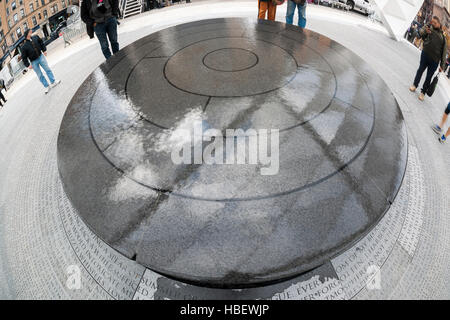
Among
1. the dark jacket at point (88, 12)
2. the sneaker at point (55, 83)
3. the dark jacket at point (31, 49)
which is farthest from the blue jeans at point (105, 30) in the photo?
the sneaker at point (55, 83)

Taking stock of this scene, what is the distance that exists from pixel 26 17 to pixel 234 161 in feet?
150

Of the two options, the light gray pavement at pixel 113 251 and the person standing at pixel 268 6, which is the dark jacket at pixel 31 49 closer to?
the light gray pavement at pixel 113 251

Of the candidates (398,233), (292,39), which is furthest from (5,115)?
(398,233)

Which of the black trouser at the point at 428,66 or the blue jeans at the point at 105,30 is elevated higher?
the blue jeans at the point at 105,30

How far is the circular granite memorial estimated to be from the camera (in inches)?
106

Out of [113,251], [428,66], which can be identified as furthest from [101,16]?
[428,66]

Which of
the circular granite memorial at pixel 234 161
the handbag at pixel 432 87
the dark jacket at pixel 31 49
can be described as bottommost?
the handbag at pixel 432 87

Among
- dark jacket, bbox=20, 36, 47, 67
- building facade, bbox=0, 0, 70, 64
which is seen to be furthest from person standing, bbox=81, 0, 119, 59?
building facade, bbox=0, 0, 70, 64

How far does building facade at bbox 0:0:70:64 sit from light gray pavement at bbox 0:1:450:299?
83.7ft

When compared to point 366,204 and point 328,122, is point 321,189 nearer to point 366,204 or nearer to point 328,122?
point 366,204

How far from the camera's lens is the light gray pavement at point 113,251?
3125 mm

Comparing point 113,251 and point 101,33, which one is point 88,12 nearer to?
point 101,33

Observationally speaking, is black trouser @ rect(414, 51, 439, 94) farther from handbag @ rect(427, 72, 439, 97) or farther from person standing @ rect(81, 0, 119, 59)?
person standing @ rect(81, 0, 119, 59)

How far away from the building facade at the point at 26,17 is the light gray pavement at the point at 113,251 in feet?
83.7
